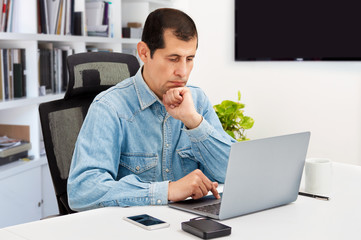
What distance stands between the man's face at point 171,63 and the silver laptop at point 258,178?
40 cm

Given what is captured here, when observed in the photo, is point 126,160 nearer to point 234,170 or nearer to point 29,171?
point 234,170

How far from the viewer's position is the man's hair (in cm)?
152

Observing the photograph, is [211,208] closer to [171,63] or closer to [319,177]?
[319,177]

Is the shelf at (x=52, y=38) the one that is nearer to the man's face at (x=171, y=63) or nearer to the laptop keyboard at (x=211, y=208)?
the man's face at (x=171, y=63)

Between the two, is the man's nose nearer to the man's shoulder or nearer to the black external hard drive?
the man's shoulder

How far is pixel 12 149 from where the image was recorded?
2.81 meters

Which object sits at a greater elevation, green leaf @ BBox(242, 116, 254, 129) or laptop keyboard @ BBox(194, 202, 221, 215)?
laptop keyboard @ BBox(194, 202, 221, 215)

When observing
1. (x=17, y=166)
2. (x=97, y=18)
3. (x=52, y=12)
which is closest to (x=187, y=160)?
(x=17, y=166)

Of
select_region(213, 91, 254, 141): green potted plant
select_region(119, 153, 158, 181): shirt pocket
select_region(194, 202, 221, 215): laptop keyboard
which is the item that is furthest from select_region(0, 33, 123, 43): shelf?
select_region(194, 202, 221, 215): laptop keyboard

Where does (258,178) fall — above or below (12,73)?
below

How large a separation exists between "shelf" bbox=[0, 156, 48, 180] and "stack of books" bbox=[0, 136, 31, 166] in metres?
0.03

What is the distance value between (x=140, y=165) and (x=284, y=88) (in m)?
2.23

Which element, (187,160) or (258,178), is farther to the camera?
(187,160)

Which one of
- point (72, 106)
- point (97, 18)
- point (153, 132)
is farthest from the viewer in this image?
point (97, 18)
